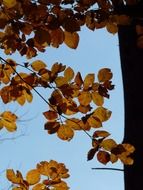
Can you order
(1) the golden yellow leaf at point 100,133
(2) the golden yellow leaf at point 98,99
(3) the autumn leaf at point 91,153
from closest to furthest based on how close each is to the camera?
1. (3) the autumn leaf at point 91,153
2. (1) the golden yellow leaf at point 100,133
3. (2) the golden yellow leaf at point 98,99

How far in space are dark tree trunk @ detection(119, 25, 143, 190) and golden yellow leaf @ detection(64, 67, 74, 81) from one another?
0.27 m

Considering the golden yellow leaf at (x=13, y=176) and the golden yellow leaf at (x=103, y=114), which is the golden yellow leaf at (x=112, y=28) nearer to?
the golden yellow leaf at (x=103, y=114)

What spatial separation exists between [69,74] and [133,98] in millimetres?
421

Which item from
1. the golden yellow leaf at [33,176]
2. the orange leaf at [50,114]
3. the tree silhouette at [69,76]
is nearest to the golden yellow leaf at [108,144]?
the tree silhouette at [69,76]

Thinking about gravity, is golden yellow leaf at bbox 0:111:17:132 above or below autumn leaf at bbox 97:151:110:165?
above

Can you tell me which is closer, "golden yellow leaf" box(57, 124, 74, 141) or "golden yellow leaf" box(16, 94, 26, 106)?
"golden yellow leaf" box(57, 124, 74, 141)

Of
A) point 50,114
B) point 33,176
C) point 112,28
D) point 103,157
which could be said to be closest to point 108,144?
point 103,157

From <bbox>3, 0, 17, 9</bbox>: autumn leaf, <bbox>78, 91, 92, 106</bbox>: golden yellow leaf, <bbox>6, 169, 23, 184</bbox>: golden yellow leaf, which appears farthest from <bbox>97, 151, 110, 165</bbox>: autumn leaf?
<bbox>3, 0, 17, 9</bbox>: autumn leaf

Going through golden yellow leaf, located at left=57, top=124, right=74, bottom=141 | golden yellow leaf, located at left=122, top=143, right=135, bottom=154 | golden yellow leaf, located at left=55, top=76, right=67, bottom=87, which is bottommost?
golden yellow leaf, located at left=122, top=143, right=135, bottom=154

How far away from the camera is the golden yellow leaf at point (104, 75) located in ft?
4.77

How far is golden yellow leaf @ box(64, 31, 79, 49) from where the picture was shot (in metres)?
1.42

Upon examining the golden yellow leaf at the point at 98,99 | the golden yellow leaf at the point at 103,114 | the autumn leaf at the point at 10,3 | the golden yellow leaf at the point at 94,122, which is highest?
the autumn leaf at the point at 10,3

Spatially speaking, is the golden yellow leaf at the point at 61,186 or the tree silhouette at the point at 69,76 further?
the golden yellow leaf at the point at 61,186

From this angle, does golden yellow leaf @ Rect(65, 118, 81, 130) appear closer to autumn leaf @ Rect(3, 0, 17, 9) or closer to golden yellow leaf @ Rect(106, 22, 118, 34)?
golden yellow leaf @ Rect(106, 22, 118, 34)
